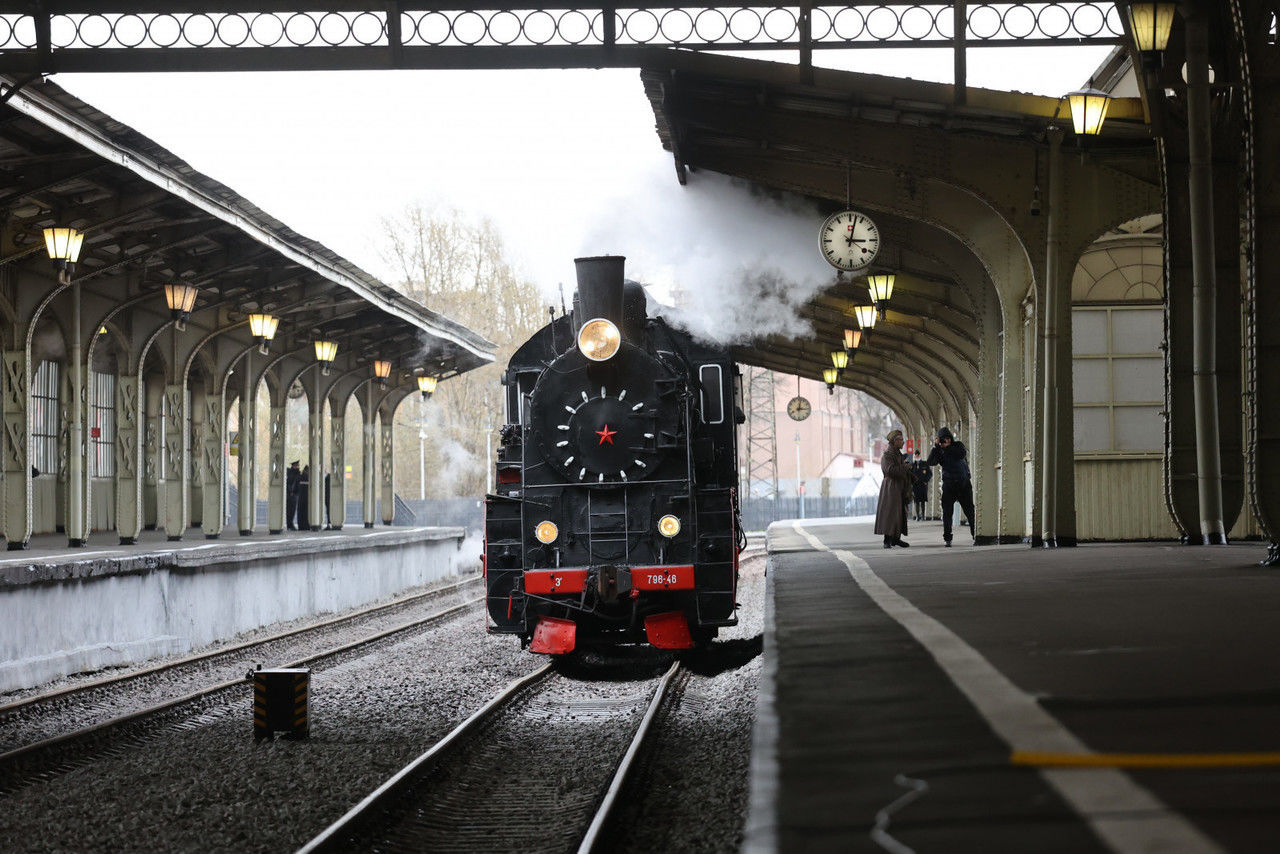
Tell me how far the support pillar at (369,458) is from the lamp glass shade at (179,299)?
1204 centimetres

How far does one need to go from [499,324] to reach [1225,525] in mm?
44418

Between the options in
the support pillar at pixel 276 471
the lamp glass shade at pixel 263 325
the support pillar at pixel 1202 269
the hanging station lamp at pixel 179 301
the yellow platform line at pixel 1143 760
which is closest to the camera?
the yellow platform line at pixel 1143 760

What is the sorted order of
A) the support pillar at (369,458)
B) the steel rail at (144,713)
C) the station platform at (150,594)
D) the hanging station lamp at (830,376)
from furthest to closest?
the support pillar at (369,458)
the hanging station lamp at (830,376)
the station platform at (150,594)
the steel rail at (144,713)

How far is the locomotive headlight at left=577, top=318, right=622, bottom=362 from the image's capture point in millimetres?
11281

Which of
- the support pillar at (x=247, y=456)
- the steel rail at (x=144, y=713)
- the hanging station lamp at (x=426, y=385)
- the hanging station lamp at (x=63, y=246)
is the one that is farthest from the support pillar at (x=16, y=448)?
the hanging station lamp at (x=426, y=385)

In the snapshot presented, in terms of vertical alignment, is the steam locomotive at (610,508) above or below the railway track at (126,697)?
above

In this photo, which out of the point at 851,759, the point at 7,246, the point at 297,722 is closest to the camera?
the point at 851,759

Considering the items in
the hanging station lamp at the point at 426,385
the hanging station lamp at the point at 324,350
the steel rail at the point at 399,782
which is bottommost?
the steel rail at the point at 399,782

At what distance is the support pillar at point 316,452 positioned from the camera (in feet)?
85.5

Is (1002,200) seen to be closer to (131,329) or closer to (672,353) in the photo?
(672,353)

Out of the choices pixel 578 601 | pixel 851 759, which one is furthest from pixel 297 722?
pixel 851 759

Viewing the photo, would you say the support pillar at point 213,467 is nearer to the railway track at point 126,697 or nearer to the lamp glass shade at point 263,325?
the lamp glass shade at point 263,325

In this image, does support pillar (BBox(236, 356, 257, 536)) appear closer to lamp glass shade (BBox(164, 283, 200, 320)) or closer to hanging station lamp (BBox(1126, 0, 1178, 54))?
lamp glass shade (BBox(164, 283, 200, 320))

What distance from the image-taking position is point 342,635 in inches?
671
